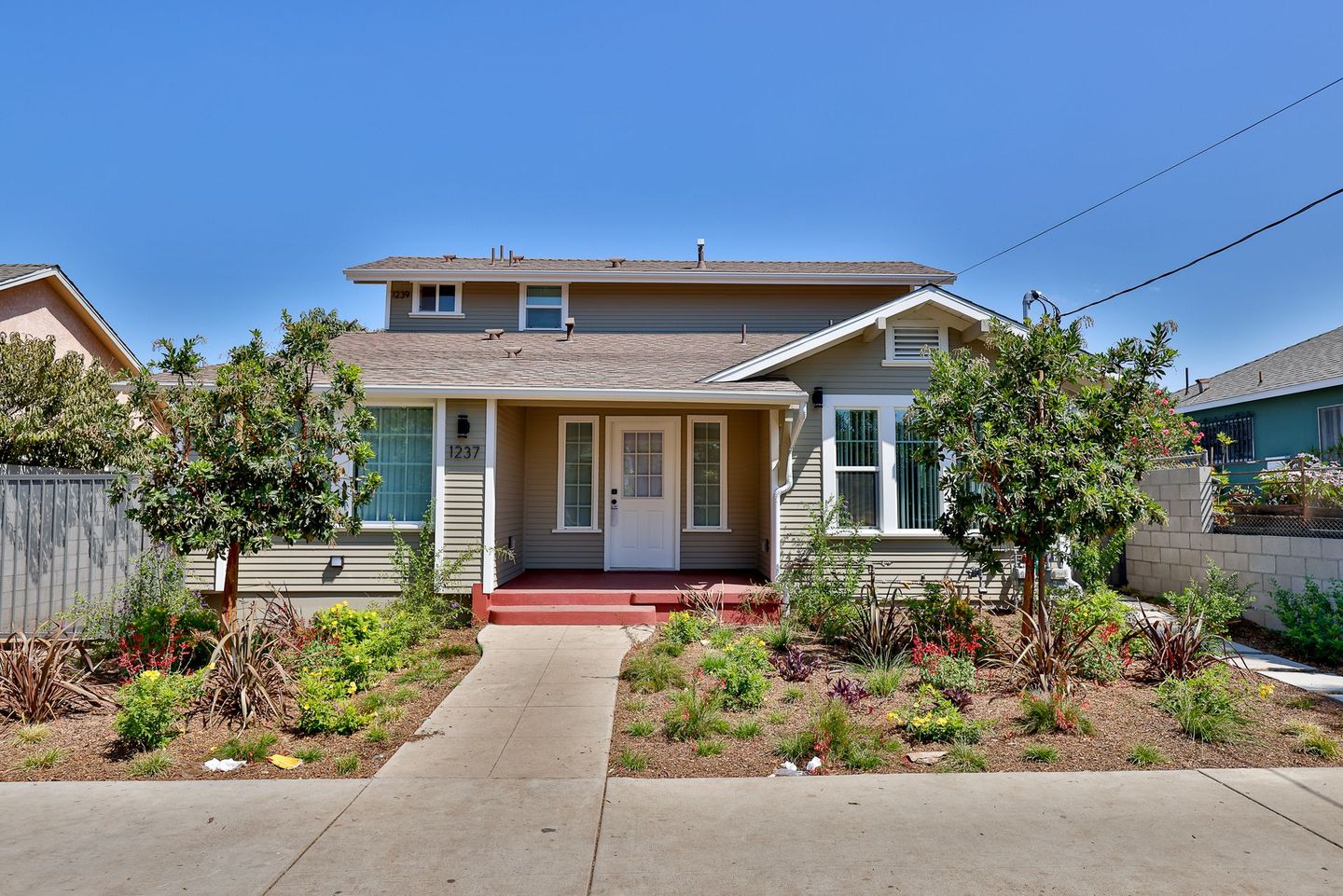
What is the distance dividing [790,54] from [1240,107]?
254 inches

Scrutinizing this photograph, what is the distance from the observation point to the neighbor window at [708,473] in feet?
36.6

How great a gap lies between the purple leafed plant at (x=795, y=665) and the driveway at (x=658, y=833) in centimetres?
181

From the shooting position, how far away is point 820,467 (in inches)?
385

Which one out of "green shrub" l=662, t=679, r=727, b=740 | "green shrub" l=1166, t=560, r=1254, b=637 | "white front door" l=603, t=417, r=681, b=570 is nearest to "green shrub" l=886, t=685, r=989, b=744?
"green shrub" l=662, t=679, r=727, b=740

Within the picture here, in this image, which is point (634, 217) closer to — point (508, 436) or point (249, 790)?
point (508, 436)

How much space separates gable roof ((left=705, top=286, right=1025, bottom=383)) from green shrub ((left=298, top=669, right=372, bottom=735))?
564 cm

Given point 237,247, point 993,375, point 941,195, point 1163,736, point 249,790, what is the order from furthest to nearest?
point 237,247 → point 941,195 → point 993,375 → point 1163,736 → point 249,790

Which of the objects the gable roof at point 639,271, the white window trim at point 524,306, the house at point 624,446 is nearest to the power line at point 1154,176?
the gable roof at point 639,271

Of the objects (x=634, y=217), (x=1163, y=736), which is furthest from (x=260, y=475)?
(x=634, y=217)

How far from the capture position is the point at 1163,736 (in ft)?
17.4

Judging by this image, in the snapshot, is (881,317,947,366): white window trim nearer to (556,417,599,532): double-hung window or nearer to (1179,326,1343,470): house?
(556,417,599,532): double-hung window

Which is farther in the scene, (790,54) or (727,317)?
(727,317)

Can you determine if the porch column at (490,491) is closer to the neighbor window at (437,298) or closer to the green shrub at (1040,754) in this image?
the neighbor window at (437,298)

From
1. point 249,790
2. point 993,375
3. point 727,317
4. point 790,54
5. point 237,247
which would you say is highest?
point 790,54
